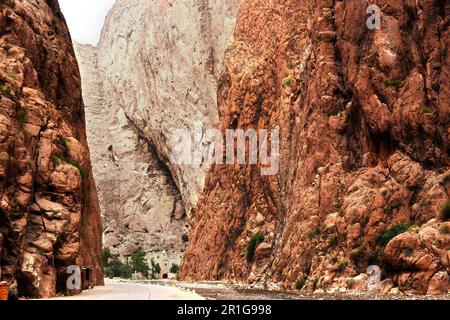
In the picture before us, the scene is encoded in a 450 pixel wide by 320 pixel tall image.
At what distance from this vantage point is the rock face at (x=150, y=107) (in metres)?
112

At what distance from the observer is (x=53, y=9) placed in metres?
39.2

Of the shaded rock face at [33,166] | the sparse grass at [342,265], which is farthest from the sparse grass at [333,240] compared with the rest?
the shaded rock face at [33,166]

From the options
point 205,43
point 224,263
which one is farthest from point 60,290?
point 205,43

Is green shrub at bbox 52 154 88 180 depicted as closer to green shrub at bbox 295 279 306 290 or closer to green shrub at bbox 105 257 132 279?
green shrub at bbox 295 279 306 290

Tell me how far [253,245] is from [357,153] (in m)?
20.7

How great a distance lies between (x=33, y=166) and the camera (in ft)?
89.1

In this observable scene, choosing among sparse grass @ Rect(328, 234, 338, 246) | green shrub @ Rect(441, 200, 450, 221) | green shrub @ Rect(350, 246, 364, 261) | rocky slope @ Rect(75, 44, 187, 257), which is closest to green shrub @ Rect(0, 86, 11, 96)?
green shrub @ Rect(441, 200, 450, 221)

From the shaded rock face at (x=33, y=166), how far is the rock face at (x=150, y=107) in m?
73.0

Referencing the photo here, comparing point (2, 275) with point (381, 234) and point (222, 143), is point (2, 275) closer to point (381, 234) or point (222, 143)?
point (381, 234)

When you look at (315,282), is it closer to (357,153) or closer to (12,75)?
(357,153)

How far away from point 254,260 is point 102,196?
83382mm

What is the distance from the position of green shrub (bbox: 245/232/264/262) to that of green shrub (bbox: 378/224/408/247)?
2597 cm

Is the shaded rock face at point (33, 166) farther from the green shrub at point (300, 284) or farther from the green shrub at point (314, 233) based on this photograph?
the green shrub at point (314, 233)

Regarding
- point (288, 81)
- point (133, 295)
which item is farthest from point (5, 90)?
point (288, 81)
